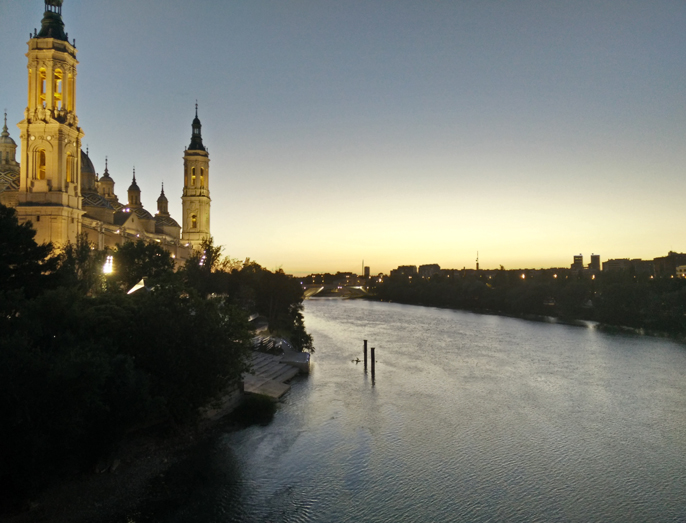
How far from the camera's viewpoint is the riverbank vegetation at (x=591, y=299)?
164 feet

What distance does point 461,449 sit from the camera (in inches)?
733

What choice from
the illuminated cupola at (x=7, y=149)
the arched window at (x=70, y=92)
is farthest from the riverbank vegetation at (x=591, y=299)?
the illuminated cupola at (x=7, y=149)

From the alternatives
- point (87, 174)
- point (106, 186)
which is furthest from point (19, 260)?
point (106, 186)

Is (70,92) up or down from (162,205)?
up

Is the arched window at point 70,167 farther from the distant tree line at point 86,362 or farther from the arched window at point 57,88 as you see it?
the distant tree line at point 86,362

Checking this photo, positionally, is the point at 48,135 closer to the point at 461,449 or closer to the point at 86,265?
the point at 86,265

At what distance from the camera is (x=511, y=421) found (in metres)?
22.1

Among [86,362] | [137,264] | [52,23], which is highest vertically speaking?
[52,23]

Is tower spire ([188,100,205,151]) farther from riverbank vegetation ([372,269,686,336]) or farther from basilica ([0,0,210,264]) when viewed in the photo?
riverbank vegetation ([372,269,686,336])

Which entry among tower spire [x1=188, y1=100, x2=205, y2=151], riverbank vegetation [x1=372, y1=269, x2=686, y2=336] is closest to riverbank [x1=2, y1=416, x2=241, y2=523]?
riverbank vegetation [x1=372, y1=269, x2=686, y2=336]

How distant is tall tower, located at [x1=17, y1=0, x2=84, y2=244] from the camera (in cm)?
4306

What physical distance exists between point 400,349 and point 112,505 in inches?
1225

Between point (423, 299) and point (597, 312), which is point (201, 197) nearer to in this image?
point (423, 299)

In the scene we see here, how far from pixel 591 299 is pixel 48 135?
6519cm
